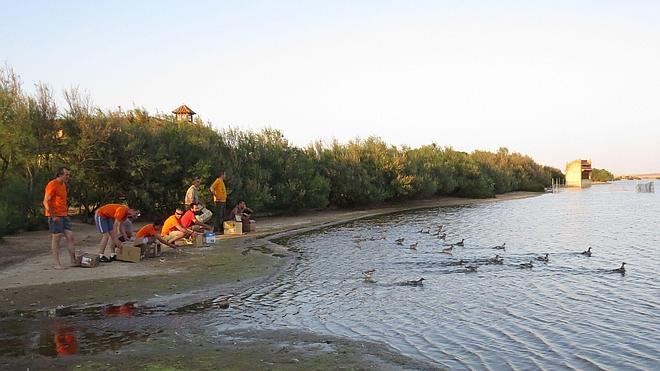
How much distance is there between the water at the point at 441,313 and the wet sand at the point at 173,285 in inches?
19.4

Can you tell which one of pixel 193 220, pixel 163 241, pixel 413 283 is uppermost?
pixel 193 220

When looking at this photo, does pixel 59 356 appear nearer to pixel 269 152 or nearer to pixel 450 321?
pixel 450 321

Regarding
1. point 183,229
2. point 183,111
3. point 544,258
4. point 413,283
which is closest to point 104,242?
point 183,229

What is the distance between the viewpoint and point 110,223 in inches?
556

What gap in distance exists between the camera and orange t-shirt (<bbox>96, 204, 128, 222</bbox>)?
1397cm

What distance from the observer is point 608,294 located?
39.6 feet

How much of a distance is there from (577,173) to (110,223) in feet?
326

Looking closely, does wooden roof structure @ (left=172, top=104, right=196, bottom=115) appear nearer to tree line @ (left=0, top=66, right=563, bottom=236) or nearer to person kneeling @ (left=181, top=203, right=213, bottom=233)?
tree line @ (left=0, top=66, right=563, bottom=236)

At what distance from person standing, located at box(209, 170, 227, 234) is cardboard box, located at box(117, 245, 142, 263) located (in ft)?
22.0

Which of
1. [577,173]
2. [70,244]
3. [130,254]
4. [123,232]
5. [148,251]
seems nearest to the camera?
[70,244]

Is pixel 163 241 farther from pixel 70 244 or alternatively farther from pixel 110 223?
pixel 70 244

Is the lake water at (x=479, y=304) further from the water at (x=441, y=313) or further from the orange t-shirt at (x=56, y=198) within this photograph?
the orange t-shirt at (x=56, y=198)

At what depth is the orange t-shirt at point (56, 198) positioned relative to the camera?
12.5 m

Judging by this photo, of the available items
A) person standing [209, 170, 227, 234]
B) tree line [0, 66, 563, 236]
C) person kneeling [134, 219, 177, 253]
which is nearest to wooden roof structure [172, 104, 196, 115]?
tree line [0, 66, 563, 236]
